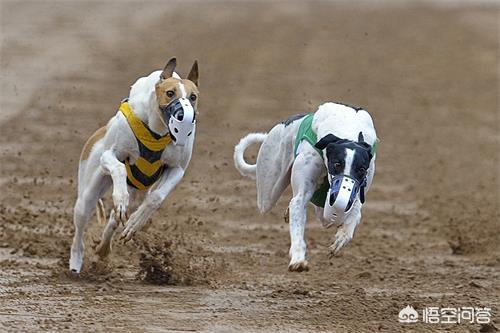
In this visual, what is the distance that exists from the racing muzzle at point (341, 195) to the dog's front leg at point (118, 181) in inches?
49.0

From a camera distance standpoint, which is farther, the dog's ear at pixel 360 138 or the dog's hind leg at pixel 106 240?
the dog's hind leg at pixel 106 240

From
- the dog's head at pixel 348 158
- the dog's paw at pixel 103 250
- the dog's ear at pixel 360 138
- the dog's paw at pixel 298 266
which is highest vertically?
the dog's ear at pixel 360 138

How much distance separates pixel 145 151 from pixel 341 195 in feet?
4.83

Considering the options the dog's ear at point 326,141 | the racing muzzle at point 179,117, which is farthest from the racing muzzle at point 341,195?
the racing muzzle at point 179,117

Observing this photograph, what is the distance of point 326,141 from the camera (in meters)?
6.87

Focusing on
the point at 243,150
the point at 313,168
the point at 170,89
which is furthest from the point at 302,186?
the point at 243,150

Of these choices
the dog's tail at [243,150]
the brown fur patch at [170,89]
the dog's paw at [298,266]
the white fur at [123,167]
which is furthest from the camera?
the dog's tail at [243,150]

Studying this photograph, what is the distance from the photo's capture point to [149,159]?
752cm

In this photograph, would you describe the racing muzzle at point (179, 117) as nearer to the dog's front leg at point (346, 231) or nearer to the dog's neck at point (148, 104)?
the dog's neck at point (148, 104)

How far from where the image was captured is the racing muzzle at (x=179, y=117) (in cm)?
700

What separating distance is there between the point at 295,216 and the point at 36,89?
373 inches

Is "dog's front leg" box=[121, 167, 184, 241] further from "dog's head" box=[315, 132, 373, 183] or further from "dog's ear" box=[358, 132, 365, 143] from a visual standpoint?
"dog's ear" box=[358, 132, 365, 143]

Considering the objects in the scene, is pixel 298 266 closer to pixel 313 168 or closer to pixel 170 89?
pixel 313 168

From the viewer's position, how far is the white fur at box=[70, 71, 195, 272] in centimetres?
734
